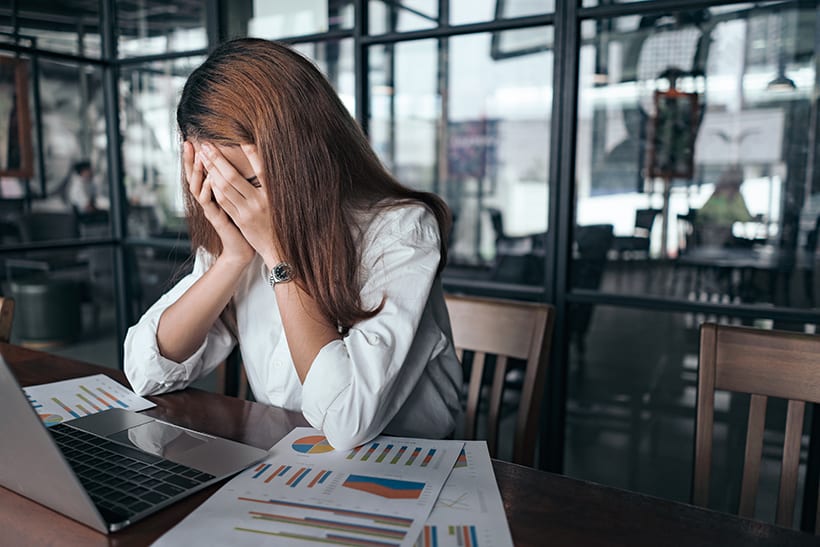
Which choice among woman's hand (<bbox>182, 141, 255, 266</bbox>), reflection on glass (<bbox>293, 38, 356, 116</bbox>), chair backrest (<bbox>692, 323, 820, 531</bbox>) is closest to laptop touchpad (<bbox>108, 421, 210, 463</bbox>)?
woman's hand (<bbox>182, 141, 255, 266</bbox>)

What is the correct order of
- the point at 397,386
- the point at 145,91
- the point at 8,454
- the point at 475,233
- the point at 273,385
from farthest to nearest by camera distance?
the point at 145,91
the point at 475,233
the point at 273,385
the point at 397,386
the point at 8,454

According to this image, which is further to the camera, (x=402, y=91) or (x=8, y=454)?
(x=402, y=91)

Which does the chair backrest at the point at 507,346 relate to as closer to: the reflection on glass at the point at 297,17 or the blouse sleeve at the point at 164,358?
the blouse sleeve at the point at 164,358

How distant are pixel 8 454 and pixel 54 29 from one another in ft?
9.38

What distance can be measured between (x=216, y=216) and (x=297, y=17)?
64.7 inches

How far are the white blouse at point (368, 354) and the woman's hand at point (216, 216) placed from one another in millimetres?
109

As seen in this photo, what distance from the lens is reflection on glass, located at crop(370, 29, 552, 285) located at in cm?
244

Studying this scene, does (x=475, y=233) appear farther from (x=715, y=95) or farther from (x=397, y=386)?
(x=397, y=386)

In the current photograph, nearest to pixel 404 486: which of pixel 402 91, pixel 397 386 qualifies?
pixel 397 386

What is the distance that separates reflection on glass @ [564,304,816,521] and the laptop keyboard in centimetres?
150

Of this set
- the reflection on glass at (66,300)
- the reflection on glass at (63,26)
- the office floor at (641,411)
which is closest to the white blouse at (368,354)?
the office floor at (641,411)

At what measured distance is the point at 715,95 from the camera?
2.14 meters

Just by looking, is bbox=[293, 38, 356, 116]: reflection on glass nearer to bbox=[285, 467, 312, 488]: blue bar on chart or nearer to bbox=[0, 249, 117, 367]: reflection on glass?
bbox=[0, 249, 117, 367]: reflection on glass

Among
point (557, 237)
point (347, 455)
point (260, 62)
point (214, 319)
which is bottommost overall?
point (347, 455)
